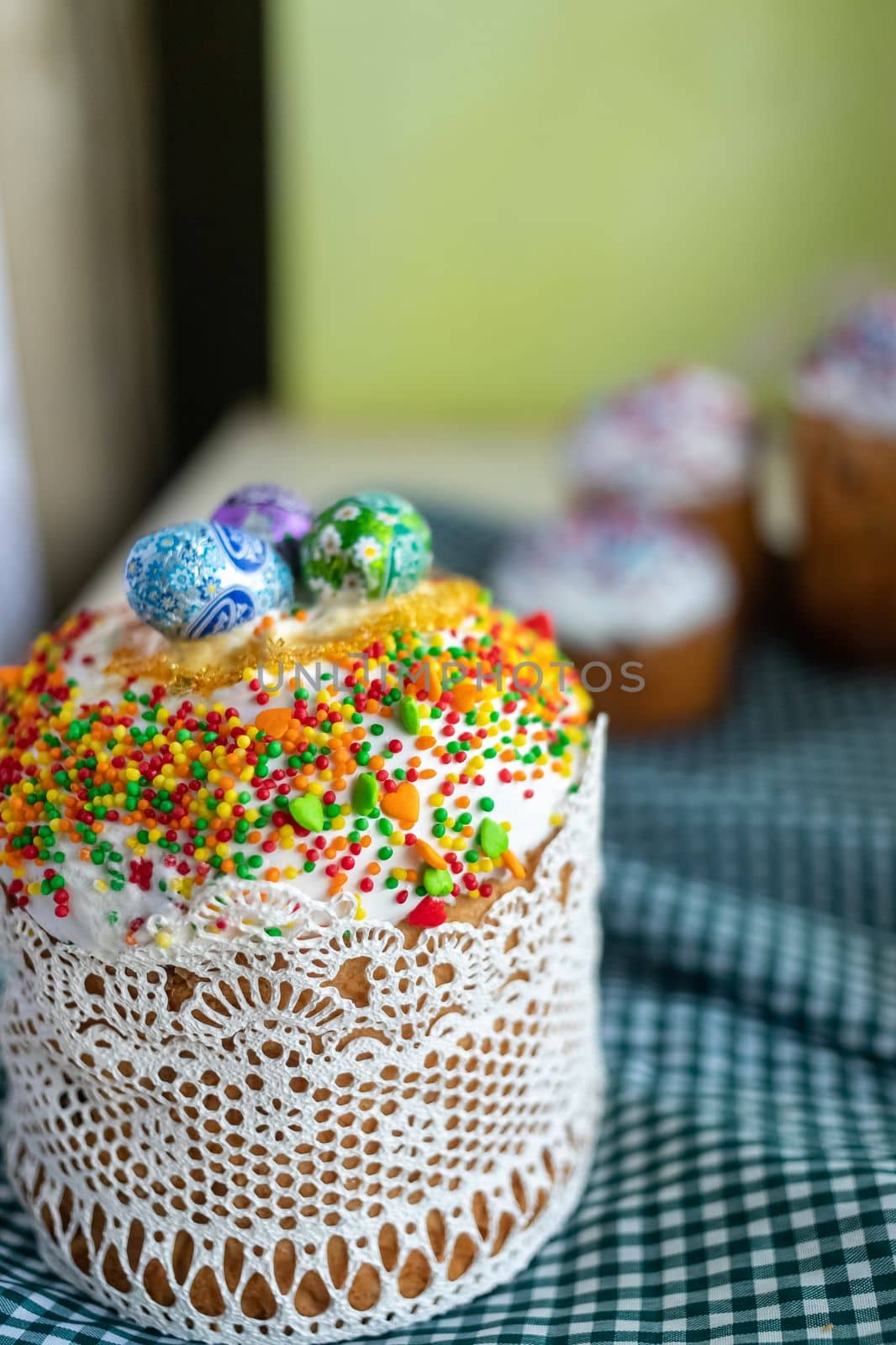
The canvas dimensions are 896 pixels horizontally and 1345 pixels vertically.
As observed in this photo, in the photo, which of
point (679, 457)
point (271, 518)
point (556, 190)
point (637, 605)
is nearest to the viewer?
point (271, 518)

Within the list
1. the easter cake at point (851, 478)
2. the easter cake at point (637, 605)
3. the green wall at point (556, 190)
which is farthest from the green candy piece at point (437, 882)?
the green wall at point (556, 190)

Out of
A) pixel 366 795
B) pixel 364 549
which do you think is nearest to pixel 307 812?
pixel 366 795

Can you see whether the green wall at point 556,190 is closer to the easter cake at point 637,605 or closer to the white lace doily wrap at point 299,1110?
the easter cake at point 637,605

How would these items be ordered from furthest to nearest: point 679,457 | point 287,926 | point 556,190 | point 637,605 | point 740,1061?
1. point 556,190
2. point 679,457
3. point 637,605
4. point 740,1061
5. point 287,926

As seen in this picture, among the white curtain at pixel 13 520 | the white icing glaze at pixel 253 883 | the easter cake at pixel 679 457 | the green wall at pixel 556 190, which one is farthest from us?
the green wall at pixel 556 190

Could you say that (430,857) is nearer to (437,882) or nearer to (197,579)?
(437,882)

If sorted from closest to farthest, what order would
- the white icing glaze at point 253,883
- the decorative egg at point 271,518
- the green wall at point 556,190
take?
the white icing glaze at point 253,883
the decorative egg at point 271,518
the green wall at point 556,190

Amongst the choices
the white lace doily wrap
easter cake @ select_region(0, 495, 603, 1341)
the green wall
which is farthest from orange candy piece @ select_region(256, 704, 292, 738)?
the green wall

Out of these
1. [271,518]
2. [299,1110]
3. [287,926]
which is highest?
[271,518]

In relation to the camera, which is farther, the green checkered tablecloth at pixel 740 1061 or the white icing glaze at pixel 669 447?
the white icing glaze at pixel 669 447
